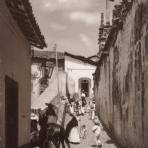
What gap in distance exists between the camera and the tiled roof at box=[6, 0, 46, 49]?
35.0 feet

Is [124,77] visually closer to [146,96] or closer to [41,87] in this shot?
[146,96]

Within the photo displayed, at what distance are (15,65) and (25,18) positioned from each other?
4.68ft

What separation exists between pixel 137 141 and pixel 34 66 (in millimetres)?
42890

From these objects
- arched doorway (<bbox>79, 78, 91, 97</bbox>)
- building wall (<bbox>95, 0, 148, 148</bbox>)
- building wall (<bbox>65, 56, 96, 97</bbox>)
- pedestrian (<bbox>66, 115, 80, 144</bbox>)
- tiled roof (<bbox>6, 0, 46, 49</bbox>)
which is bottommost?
pedestrian (<bbox>66, 115, 80, 144</bbox>)

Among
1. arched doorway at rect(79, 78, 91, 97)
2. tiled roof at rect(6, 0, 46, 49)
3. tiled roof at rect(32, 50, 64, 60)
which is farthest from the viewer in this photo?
arched doorway at rect(79, 78, 91, 97)

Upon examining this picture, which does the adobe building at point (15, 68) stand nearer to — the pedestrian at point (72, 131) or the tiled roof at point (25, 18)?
the tiled roof at point (25, 18)

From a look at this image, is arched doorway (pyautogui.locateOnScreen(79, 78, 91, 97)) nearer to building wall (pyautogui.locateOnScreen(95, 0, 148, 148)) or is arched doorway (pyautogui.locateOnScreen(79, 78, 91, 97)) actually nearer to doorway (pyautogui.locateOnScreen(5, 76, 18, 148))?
building wall (pyautogui.locateOnScreen(95, 0, 148, 148))

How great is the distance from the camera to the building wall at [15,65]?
10.7m

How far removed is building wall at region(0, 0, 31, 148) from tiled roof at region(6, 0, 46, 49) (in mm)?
162

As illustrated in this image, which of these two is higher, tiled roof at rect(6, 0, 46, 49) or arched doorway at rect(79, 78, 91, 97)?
arched doorway at rect(79, 78, 91, 97)

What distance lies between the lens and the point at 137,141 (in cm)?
1191

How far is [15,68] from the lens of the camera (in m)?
13.2

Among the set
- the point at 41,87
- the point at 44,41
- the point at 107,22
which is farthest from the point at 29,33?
the point at 41,87

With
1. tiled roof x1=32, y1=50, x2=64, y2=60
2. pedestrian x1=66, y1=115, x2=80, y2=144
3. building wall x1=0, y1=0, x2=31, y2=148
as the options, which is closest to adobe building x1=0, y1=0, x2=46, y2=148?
building wall x1=0, y1=0, x2=31, y2=148
